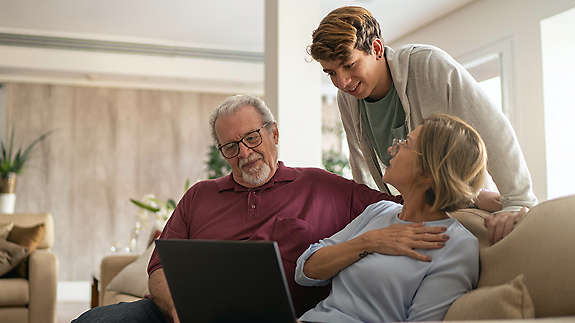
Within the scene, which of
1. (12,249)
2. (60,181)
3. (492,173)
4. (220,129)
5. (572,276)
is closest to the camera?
(572,276)

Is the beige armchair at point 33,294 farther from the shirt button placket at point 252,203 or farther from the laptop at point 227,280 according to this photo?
the laptop at point 227,280

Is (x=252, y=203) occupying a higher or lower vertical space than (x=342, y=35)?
lower

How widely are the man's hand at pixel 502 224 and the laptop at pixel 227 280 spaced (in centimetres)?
55

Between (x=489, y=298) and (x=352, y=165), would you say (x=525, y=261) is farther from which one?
(x=352, y=165)

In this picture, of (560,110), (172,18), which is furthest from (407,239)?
(172,18)

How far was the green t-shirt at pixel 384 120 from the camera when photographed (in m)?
2.05

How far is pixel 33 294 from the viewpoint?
14.4 ft

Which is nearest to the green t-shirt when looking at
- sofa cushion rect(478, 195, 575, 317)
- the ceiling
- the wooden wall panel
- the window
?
sofa cushion rect(478, 195, 575, 317)

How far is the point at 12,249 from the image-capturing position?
4.44m

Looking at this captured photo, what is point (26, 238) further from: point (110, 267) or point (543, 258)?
point (543, 258)

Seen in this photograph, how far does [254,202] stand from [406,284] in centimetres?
74

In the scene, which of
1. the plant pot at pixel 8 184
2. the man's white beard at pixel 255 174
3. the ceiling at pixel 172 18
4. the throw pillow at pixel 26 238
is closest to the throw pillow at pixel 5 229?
the throw pillow at pixel 26 238

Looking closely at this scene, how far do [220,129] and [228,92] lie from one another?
601cm

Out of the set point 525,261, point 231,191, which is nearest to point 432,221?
point 525,261
